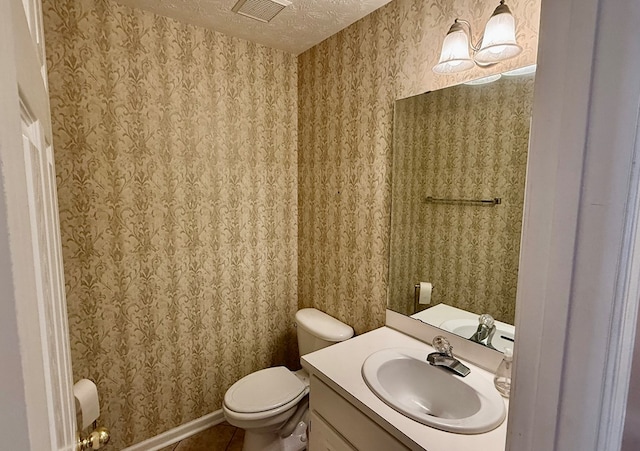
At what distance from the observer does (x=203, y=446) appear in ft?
6.00

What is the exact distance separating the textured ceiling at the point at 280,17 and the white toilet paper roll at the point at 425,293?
1.36 m

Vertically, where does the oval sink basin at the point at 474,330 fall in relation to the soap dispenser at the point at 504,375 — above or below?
above

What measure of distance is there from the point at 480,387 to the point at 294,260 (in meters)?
1.41

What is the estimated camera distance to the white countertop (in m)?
0.85

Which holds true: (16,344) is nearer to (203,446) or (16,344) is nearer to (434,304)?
(434,304)

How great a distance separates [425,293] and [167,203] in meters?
1.44

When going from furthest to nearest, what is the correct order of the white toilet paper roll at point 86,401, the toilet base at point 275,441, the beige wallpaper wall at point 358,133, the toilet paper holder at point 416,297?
the toilet base at point 275,441
the toilet paper holder at point 416,297
the beige wallpaper wall at point 358,133
the white toilet paper roll at point 86,401

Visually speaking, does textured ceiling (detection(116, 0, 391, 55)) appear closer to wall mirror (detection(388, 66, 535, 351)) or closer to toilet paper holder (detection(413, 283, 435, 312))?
wall mirror (detection(388, 66, 535, 351))

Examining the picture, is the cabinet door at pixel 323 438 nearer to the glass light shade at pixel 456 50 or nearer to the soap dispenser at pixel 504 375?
the soap dispenser at pixel 504 375

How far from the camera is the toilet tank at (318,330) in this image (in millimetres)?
1744

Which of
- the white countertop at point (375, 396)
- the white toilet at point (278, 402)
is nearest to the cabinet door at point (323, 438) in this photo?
the white countertop at point (375, 396)

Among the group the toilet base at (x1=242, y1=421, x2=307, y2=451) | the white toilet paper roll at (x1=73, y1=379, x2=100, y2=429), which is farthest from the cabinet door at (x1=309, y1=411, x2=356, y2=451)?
the white toilet paper roll at (x1=73, y1=379, x2=100, y2=429)

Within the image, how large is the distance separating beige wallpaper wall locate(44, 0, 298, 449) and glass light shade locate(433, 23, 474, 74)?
1.14 m

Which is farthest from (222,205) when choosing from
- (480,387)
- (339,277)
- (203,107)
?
(480,387)
